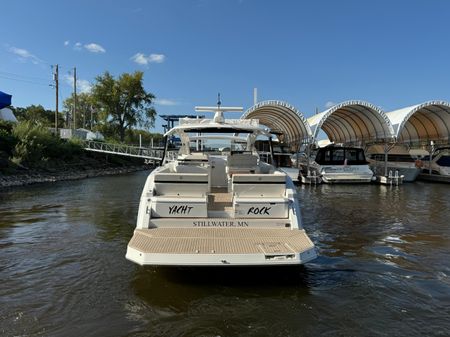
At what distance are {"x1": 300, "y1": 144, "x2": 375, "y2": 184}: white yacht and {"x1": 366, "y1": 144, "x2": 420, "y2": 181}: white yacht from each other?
8.33 feet

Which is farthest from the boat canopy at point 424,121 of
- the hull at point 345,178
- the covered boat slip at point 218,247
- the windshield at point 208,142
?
the covered boat slip at point 218,247

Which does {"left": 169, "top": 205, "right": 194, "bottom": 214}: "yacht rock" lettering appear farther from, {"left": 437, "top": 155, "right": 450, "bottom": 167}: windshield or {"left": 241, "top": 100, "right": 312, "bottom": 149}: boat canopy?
{"left": 437, "top": 155, "right": 450, "bottom": 167}: windshield

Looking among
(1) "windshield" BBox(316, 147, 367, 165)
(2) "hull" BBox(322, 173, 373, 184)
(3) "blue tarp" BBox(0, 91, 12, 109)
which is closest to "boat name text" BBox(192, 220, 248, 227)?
(2) "hull" BBox(322, 173, 373, 184)

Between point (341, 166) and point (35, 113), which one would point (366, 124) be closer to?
point (341, 166)

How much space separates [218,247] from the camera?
5.22 m

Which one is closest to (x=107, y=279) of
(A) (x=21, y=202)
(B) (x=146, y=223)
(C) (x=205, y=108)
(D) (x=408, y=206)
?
(B) (x=146, y=223)

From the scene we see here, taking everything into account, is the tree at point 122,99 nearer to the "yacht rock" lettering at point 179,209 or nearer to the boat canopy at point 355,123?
the boat canopy at point 355,123

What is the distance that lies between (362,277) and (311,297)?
1342mm

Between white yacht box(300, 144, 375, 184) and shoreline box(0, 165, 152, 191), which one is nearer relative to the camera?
shoreline box(0, 165, 152, 191)

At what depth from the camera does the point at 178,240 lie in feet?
18.0

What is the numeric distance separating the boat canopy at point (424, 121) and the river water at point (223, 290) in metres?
18.0

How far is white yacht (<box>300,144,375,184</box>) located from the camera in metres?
22.6

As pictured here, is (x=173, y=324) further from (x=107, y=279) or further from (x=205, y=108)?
(x=205, y=108)

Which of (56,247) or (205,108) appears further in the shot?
(205,108)
